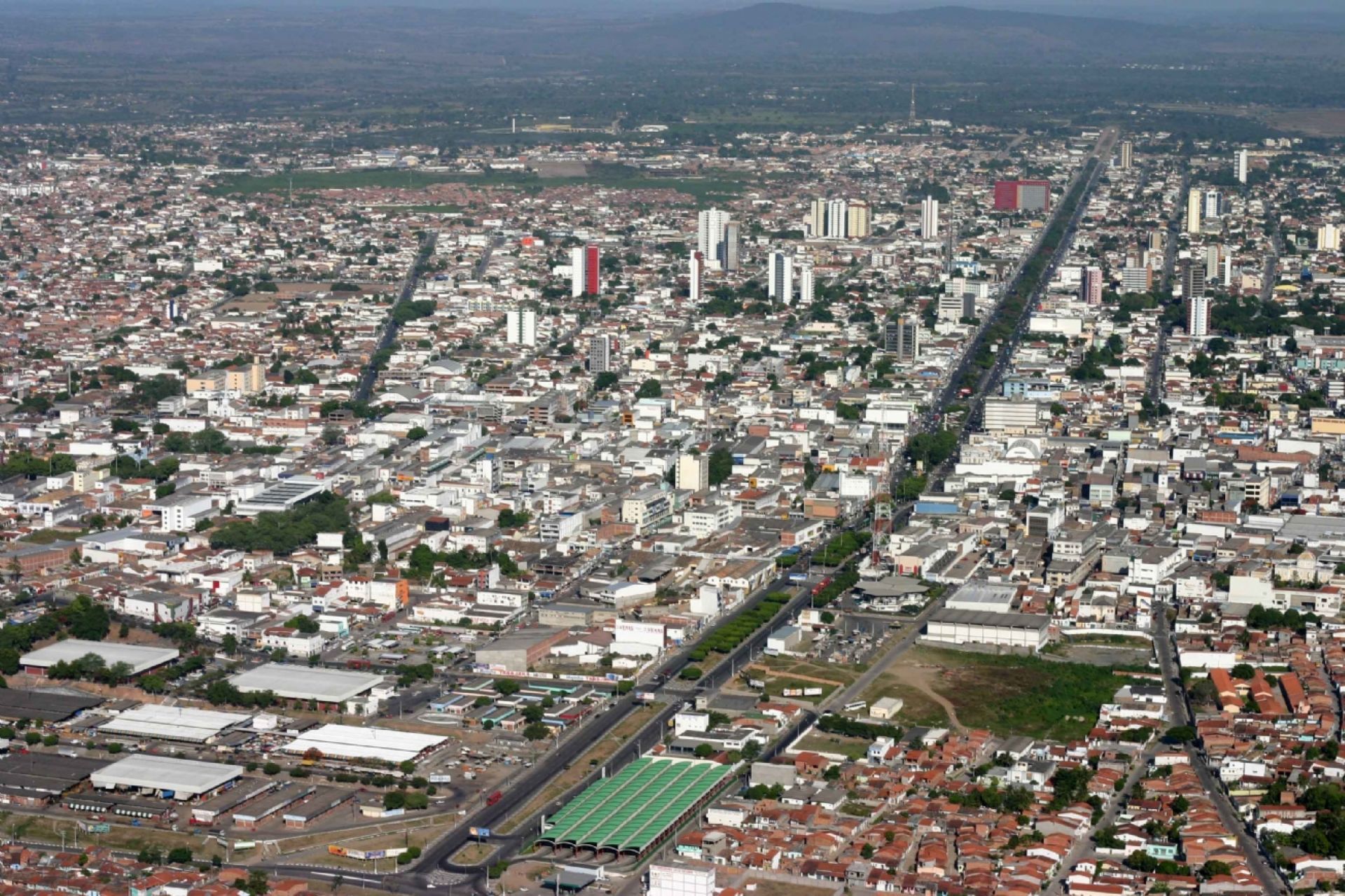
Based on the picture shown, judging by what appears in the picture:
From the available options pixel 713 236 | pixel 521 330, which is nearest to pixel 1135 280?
pixel 713 236

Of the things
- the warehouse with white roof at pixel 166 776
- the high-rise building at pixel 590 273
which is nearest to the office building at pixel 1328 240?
the high-rise building at pixel 590 273

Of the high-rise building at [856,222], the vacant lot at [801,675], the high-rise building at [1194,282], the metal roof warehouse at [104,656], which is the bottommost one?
the high-rise building at [856,222]

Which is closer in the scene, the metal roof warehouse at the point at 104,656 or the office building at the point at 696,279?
the metal roof warehouse at the point at 104,656

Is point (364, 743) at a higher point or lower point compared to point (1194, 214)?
higher

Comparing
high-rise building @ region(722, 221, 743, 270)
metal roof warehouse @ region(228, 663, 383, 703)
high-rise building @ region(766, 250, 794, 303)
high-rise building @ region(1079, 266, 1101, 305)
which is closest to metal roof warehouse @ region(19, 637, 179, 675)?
metal roof warehouse @ region(228, 663, 383, 703)

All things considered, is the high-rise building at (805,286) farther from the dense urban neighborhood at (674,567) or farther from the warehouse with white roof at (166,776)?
the warehouse with white roof at (166,776)

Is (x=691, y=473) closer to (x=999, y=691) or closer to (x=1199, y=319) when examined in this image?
(x=999, y=691)

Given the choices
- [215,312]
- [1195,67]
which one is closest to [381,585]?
[215,312]
